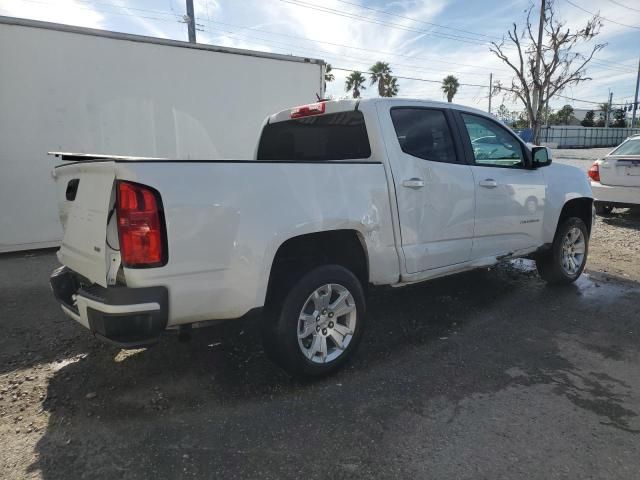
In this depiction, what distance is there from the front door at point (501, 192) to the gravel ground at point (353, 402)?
0.73 m

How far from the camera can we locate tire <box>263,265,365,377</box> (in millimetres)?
2998

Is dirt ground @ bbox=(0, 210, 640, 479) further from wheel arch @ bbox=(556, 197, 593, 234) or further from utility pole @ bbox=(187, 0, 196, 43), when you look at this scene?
utility pole @ bbox=(187, 0, 196, 43)

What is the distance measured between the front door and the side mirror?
3.4 inches

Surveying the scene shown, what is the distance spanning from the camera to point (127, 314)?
245cm

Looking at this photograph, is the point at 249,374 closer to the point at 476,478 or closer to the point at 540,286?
the point at 476,478

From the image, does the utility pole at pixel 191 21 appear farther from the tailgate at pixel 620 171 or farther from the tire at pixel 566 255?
the tire at pixel 566 255

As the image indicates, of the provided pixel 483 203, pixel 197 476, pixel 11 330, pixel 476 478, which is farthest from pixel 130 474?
pixel 483 203

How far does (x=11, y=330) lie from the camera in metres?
4.19

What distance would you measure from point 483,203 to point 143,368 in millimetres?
3129

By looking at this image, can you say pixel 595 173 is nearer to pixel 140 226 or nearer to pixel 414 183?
pixel 414 183

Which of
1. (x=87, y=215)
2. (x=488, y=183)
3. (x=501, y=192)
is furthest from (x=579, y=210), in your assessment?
(x=87, y=215)

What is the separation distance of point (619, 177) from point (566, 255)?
444 cm

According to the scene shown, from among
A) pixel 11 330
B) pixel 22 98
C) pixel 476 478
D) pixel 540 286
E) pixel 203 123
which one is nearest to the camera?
pixel 476 478

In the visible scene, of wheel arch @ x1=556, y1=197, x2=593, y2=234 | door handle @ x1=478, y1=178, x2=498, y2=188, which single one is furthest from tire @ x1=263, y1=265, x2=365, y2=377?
wheel arch @ x1=556, y1=197, x2=593, y2=234
